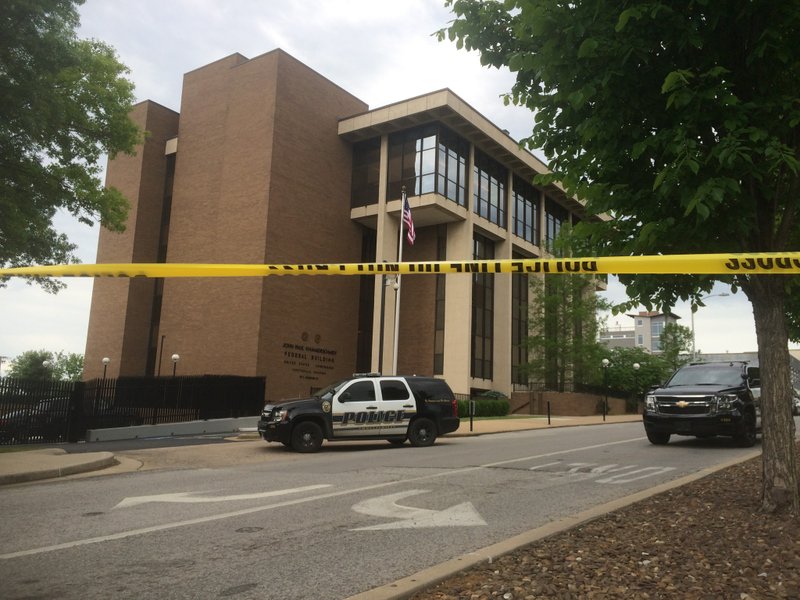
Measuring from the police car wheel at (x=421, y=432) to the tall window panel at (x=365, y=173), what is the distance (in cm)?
2256

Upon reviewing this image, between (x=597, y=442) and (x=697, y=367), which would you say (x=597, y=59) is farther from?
(x=597, y=442)

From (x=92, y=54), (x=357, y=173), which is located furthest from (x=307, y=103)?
(x=92, y=54)

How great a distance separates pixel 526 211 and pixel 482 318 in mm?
10095

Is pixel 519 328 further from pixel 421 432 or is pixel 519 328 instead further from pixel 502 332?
pixel 421 432

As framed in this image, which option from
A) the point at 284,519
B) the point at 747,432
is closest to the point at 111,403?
the point at 284,519

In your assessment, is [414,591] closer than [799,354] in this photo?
Yes

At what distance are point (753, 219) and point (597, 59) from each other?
7.38 feet

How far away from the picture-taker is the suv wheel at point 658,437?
49.9 ft

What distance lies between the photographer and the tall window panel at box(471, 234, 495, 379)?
127 ft

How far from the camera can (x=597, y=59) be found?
6082mm

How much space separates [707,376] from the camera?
50.2 ft

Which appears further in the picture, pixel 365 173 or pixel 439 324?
pixel 365 173

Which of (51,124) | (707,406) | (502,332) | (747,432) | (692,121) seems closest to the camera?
(692,121)

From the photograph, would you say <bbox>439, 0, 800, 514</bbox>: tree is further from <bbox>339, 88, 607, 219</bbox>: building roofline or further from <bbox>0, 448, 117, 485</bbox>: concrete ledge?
<bbox>339, 88, 607, 219</bbox>: building roofline
